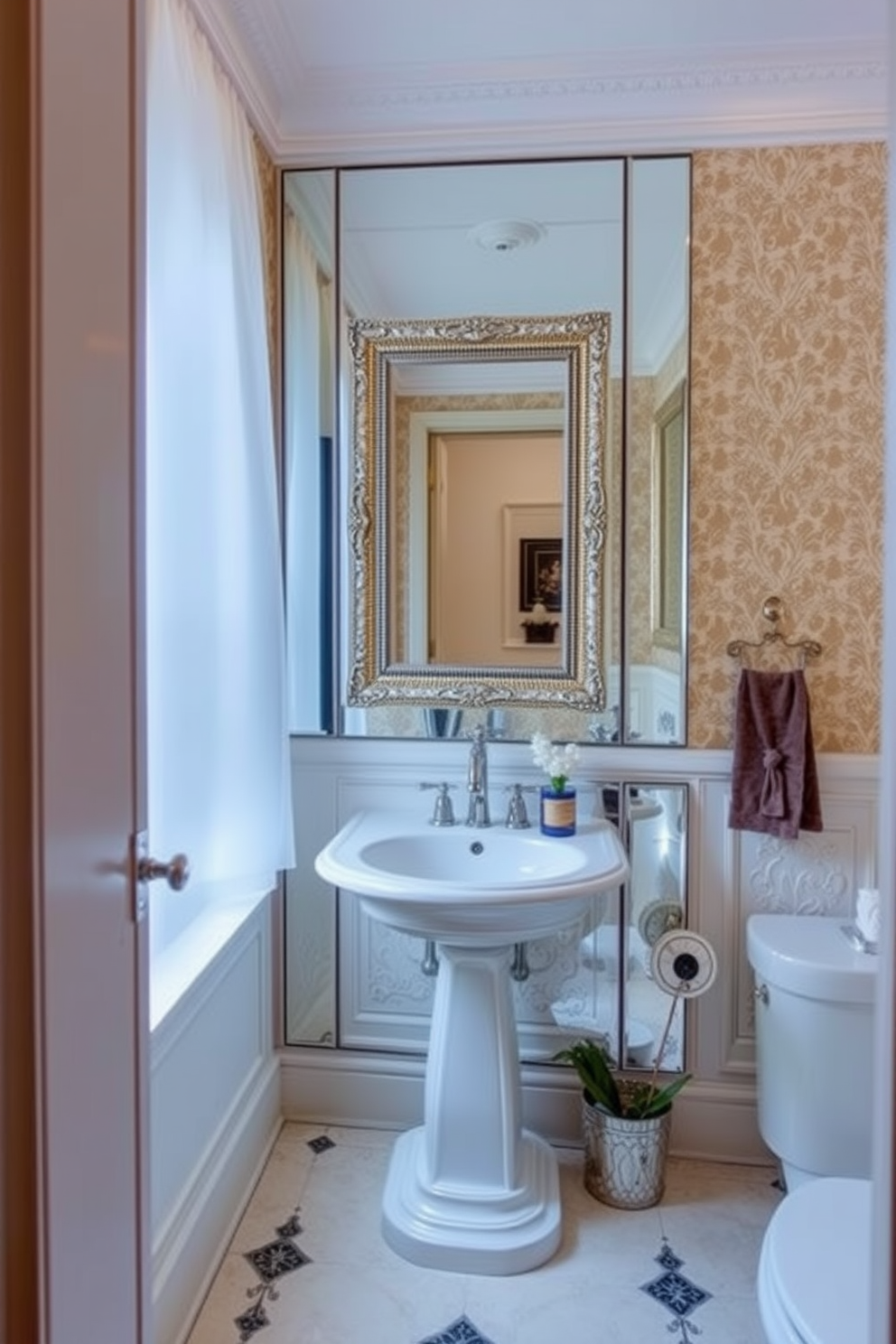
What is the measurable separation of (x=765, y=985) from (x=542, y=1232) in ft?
2.31

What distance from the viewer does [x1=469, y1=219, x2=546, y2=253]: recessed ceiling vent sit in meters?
2.14

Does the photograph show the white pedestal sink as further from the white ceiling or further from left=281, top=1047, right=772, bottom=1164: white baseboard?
the white ceiling

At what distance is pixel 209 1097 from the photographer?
183 centimetres

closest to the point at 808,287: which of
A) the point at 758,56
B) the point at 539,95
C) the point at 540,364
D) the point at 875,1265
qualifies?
the point at 758,56

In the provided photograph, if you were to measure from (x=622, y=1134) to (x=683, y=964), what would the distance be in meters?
0.40

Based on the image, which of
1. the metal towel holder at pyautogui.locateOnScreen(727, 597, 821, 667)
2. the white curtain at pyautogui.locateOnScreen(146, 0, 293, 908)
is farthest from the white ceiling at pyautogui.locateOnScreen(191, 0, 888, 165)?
the metal towel holder at pyautogui.locateOnScreen(727, 597, 821, 667)

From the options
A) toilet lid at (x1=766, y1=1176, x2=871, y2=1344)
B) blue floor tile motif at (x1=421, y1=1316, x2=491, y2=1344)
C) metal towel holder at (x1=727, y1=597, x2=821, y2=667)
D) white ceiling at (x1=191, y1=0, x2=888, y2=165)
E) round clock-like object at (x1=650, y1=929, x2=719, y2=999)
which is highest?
white ceiling at (x1=191, y1=0, x2=888, y2=165)

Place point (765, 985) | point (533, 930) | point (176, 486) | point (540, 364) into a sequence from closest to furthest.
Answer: point (176, 486) < point (533, 930) < point (765, 985) < point (540, 364)

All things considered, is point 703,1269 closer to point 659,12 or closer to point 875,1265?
point 875,1265

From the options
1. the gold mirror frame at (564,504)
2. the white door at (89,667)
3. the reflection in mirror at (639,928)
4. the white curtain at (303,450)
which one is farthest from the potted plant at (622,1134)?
the white door at (89,667)

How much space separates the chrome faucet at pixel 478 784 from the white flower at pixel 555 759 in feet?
0.41

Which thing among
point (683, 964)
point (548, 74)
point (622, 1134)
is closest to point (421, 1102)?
point (622, 1134)

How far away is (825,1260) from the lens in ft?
4.07

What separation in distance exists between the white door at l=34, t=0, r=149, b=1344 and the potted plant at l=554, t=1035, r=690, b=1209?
126cm
